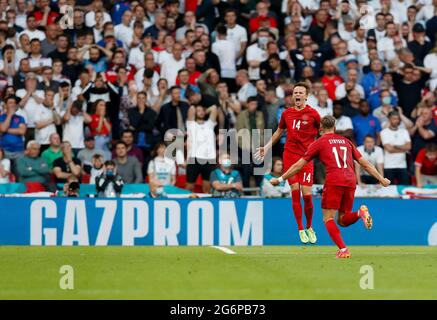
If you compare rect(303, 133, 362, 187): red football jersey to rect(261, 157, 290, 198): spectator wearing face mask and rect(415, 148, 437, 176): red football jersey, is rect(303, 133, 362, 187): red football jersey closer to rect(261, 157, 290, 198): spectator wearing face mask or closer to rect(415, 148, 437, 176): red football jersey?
rect(261, 157, 290, 198): spectator wearing face mask

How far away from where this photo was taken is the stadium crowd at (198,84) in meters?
23.6

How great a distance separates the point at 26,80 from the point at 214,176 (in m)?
4.91

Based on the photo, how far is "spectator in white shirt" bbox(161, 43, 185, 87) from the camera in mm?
25472

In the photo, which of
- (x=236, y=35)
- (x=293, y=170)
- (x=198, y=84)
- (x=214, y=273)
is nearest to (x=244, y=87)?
(x=198, y=84)

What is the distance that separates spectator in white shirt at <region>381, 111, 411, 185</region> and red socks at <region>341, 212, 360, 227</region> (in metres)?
8.52

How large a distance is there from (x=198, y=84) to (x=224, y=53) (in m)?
1.27

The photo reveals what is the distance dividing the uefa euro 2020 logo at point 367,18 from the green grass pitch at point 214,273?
29.7ft

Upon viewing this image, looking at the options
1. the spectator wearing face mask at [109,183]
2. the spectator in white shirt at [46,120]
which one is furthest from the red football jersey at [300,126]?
the spectator in white shirt at [46,120]

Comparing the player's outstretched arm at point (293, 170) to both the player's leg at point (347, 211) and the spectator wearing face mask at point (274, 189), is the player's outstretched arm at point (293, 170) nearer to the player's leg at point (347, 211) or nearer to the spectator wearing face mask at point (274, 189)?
the player's leg at point (347, 211)

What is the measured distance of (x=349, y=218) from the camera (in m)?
16.1

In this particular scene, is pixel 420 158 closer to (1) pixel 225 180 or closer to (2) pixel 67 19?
(1) pixel 225 180

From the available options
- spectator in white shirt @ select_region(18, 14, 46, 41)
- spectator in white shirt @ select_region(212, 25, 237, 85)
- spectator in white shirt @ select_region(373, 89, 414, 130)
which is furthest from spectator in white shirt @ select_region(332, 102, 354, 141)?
spectator in white shirt @ select_region(18, 14, 46, 41)

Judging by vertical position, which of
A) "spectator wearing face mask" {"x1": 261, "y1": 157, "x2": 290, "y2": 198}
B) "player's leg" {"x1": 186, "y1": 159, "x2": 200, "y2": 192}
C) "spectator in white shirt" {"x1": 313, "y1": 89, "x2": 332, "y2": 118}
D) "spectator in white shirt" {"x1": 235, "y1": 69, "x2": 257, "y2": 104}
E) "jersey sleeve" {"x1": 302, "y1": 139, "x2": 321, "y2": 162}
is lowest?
"spectator wearing face mask" {"x1": 261, "y1": 157, "x2": 290, "y2": 198}

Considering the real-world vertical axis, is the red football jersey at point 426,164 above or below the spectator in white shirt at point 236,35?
below
